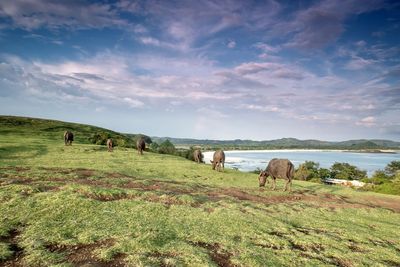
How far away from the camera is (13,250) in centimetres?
772

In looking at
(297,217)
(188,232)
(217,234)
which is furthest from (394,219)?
(188,232)

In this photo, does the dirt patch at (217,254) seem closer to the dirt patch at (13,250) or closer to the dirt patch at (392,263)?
the dirt patch at (13,250)

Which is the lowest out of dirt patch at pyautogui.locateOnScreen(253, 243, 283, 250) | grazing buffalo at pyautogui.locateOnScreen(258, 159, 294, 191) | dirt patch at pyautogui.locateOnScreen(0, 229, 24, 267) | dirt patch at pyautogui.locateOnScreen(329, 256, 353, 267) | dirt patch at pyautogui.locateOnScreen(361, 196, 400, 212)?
dirt patch at pyautogui.locateOnScreen(361, 196, 400, 212)

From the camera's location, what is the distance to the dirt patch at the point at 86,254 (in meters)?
7.22

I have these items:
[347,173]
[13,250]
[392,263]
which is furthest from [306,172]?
[13,250]

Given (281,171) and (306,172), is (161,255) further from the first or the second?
(306,172)

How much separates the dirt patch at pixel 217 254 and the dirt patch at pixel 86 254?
256 centimetres

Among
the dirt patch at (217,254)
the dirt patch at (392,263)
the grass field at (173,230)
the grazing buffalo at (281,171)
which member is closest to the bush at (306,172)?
the grazing buffalo at (281,171)

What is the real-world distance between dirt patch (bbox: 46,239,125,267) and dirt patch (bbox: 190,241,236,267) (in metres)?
2.56

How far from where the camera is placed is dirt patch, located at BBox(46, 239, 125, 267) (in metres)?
7.22

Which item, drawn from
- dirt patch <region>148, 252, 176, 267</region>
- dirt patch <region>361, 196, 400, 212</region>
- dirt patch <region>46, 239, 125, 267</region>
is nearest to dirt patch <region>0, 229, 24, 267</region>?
dirt patch <region>46, 239, 125, 267</region>

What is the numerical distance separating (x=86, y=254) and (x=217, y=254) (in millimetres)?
3758

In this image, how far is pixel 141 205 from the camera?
12633mm

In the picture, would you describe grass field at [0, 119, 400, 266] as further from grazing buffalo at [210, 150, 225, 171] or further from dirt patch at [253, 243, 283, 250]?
grazing buffalo at [210, 150, 225, 171]
